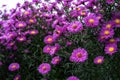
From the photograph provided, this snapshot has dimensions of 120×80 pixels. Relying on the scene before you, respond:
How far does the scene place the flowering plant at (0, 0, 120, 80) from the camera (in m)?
2.57

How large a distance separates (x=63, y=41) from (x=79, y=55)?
31 centimetres

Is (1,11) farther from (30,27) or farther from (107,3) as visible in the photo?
(107,3)

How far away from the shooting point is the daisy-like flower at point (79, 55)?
249 centimetres

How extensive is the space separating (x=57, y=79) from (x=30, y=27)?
1.88ft

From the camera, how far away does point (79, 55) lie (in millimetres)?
2480

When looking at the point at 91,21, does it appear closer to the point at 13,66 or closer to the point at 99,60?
the point at 99,60

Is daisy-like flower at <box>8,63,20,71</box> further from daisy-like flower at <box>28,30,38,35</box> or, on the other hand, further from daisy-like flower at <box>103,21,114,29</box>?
daisy-like flower at <box>103,21,114,29</box>

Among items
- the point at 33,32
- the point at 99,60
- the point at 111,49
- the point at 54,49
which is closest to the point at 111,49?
the point at 111,49

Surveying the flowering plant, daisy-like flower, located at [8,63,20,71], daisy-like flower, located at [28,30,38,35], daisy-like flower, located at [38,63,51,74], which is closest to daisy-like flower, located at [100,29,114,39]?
the flowering plant

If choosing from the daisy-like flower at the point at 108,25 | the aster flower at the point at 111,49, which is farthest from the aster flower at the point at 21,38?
the aster flower at the point at 111,49

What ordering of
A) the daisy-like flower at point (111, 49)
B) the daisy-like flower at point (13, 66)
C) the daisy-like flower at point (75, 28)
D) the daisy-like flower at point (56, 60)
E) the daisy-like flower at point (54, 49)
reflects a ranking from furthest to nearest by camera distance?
the daisy-like flower at point (13, 66) → the daisy-like flower at point (56, 60) → the daisy-like flower at point (54, 49) → the daisy-like flower at point (75, 28) → the daisy-like flower at point (111, 49)

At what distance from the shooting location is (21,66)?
3.35 meters

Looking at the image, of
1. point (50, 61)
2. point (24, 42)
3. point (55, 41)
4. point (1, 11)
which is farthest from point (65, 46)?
point (1, 11)

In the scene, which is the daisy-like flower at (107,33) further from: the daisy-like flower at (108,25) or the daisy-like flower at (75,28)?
the daisy-like flower at (75,28)
